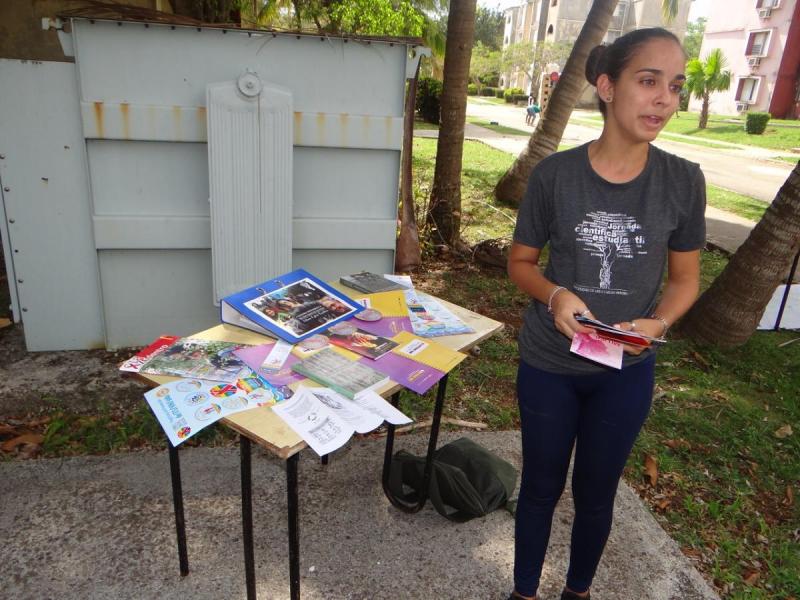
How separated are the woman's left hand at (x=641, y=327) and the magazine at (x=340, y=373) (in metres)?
0.85

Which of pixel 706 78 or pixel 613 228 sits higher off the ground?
pixel 706 78

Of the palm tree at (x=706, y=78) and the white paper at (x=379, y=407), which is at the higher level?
the palm tree at (x=706, y=78)

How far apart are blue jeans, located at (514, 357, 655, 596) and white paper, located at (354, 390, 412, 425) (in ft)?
1.43

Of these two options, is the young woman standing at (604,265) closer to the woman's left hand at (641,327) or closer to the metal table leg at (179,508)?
the woman's left hand at (641,327)

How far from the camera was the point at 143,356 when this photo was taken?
2.30 meters

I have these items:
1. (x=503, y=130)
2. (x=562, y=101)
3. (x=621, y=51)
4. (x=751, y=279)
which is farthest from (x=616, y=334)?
(x=503, y=130)

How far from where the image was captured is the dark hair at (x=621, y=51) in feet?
6.16

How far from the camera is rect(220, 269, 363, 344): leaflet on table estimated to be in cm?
251

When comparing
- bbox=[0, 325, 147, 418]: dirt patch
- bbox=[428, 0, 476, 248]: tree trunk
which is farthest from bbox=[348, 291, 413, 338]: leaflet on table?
bbox=[428, 0, 476, 248]: tree trunk

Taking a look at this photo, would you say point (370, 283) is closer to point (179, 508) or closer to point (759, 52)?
point (179, 508)

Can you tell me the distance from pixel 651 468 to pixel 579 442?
5.48 feet

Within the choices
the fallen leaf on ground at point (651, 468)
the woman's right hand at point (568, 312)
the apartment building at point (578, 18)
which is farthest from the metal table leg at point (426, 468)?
the apartment building at point (578, 18)

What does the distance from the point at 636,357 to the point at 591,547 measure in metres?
0.76

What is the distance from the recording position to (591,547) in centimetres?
223
